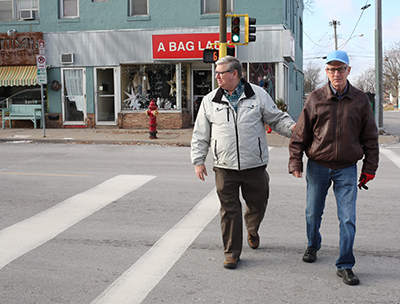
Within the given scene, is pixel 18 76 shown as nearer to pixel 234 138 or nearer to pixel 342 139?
pixel 234 138

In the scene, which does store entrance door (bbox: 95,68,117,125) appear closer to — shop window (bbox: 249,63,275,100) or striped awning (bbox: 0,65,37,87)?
→ striped awning (bbox: 0,65,37,87)

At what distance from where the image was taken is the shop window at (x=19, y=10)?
19922 millimetres

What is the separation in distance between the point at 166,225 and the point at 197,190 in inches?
78.1

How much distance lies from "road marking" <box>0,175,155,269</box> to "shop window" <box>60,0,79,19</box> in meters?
13.0

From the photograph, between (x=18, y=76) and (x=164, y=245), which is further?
(x=18, y=76)

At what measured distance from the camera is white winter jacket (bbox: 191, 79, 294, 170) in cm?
448

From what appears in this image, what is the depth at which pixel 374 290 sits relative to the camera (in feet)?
13.0

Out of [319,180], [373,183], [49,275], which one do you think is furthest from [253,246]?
[373,183]

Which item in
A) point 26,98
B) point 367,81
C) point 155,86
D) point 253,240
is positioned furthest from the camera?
point 367,81

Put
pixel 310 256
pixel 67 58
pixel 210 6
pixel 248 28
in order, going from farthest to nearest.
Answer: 1. pixel 67 58
2. pixel 210 6
3. pixel 248 28
4. pixel 310 256

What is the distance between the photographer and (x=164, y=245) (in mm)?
5141

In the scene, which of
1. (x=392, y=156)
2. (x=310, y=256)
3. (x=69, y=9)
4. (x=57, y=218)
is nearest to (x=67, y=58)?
(x=69, y=9)

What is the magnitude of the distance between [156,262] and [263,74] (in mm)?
14917

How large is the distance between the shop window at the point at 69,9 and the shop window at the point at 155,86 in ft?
9.81
